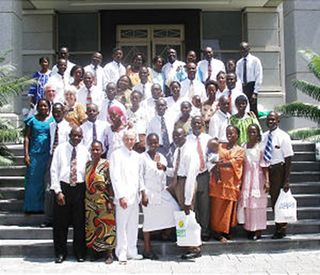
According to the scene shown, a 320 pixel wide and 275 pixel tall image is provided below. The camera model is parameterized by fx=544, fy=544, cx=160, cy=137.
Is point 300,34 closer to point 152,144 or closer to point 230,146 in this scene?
point 230,146

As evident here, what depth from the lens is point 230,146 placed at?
8.27 meters

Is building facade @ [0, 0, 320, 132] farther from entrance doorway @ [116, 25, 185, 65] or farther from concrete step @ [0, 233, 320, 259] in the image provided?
concrete step @ [0, 233, 320, 259]

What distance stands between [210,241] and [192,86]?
3.19m

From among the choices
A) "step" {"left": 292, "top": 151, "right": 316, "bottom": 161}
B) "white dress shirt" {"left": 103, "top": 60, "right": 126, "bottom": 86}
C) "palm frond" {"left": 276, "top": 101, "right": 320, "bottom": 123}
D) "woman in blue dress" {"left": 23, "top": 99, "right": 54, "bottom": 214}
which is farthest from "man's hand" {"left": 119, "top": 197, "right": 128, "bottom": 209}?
"step" {"left": 292, "top": 151, "right": 316, "bottom": 161}

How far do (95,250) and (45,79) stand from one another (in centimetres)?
421

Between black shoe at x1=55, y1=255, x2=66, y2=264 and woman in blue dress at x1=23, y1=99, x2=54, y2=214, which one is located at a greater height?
woman in blue dress at x1=23, y1=99, x2=54, y2=214

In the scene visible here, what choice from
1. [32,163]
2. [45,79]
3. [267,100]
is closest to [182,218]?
[32,163]

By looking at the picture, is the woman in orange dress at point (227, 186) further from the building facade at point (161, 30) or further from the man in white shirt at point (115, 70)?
the building facade at point (161, 30)

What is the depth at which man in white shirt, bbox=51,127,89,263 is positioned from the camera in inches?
303

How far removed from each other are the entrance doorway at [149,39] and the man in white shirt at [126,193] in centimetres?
902

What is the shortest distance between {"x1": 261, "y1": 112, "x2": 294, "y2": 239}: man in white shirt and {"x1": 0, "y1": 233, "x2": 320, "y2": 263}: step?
222 millimetres

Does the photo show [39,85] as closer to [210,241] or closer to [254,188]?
[210,241]

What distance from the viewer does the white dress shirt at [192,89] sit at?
10078 millimetres

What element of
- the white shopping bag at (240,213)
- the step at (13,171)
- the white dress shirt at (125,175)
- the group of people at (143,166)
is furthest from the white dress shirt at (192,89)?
the step at (13,171)
